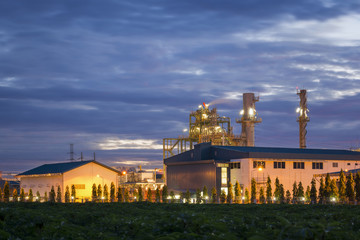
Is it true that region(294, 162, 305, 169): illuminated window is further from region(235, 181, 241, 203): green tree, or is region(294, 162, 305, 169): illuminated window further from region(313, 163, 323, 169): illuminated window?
region(235, 181, 241, 203): green tree

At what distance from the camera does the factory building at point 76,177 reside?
3307 inches

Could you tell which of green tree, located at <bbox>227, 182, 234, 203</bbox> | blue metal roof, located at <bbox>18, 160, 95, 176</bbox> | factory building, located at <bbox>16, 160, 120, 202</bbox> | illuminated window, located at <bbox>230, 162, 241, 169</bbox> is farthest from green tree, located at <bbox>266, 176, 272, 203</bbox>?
blue metal roof, located at <bbox>18, 160, 95, 176</bbox>

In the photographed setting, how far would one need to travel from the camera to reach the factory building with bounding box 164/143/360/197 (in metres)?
77.1

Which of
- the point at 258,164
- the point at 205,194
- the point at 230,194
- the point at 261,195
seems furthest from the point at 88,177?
the point at 261,195

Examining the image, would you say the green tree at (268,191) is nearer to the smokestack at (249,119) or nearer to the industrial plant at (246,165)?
the industrial plant at (246,165)

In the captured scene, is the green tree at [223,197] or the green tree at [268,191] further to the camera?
the green tree at [223,197]

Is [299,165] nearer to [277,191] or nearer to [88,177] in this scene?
[277,191]

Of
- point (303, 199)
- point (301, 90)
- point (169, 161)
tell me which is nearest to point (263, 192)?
point (303, 199)

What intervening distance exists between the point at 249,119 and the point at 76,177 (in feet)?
129

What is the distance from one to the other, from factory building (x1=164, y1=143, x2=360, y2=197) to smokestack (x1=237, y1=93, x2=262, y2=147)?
21.0 meters

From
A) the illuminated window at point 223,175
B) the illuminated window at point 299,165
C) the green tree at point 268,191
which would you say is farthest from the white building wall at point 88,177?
the illuminated window at point 299,165

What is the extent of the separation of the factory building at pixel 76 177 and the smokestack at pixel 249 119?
3061cm

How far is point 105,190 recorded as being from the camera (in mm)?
84250

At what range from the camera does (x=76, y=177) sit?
84.9 m
